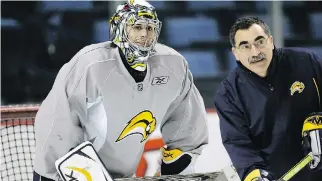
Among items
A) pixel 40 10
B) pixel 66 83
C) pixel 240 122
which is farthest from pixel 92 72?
pixel 40 10

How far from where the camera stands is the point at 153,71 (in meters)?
1.89

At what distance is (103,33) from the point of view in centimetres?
397

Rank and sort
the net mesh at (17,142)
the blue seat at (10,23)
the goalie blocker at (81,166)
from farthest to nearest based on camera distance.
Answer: the blue seat at (10,23), the net mesh at (17,142), the goalie blocker at (81,166)

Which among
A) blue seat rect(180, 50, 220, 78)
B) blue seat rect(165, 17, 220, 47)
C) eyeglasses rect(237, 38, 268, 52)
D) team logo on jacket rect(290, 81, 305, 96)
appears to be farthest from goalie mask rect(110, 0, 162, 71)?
blue seat rect(165, 17, 220, 47)

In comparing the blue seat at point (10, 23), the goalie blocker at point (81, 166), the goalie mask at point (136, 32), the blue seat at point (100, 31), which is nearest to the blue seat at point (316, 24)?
the blue seat at point (100, 31)

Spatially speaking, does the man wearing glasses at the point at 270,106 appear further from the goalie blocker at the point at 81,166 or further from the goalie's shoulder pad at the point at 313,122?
the goalie blocker at the point at 81,166

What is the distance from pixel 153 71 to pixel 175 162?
0.33 meters

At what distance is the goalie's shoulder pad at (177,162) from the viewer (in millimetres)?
2059

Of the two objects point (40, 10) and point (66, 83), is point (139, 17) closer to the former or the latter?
point (66, 83)

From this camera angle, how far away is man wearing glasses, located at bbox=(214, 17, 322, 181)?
1832 mm

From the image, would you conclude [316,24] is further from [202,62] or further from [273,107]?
[273,107]

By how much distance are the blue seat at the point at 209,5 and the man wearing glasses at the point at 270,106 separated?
235 cm

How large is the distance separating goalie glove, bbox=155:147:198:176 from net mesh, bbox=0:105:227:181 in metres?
0.49

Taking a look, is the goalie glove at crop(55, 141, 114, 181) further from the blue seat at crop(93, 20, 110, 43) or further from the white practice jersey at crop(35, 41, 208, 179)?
the blue seat at crop(93, 20, 110, 43)
